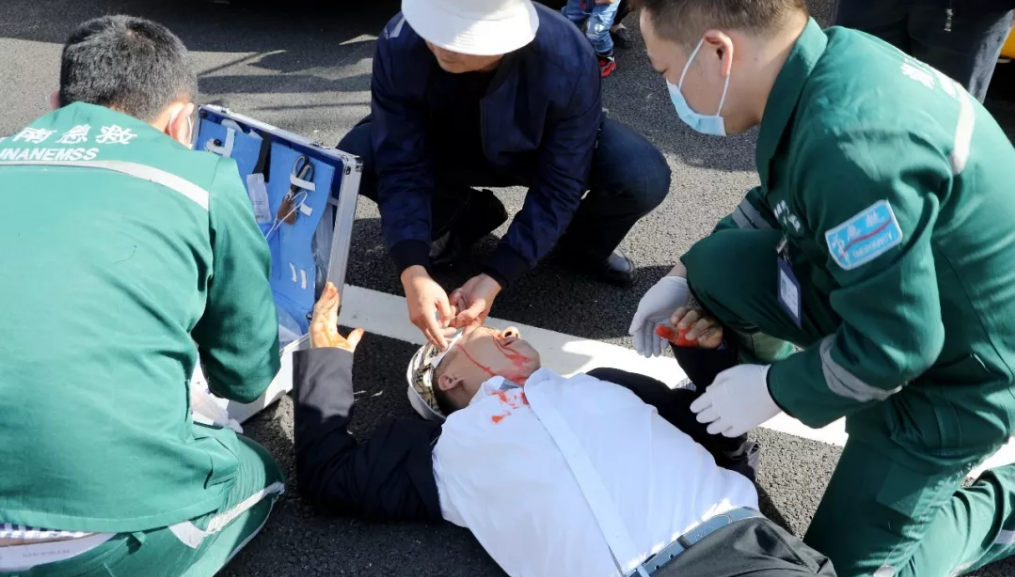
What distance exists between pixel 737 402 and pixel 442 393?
823mm

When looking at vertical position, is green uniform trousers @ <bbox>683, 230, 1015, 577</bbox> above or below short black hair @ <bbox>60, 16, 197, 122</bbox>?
below

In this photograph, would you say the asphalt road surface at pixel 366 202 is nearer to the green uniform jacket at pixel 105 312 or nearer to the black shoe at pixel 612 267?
the black shoe at pixel 612 267

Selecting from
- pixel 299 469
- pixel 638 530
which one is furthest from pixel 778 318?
pixel 299 469

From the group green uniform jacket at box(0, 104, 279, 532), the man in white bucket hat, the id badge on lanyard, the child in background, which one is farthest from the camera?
the child in background

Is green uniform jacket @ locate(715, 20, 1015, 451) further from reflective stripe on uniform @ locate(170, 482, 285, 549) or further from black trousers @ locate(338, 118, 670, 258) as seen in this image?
reflective stripe on uniform @ locate(170, 482, 285, 549)

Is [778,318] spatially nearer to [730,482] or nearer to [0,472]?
[730,482]

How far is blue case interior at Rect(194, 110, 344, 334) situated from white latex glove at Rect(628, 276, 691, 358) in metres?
0.90

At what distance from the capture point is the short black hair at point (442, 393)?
7.46 ft

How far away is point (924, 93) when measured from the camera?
1.47 metres

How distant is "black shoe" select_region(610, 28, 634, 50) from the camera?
15.1 feet

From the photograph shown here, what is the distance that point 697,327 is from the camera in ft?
7.23

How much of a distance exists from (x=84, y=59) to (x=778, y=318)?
167 cm

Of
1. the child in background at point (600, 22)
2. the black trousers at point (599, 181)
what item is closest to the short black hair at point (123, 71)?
the black trousers at point (599, 181)

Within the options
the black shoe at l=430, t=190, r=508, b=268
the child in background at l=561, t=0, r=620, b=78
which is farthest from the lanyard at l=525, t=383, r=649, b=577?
the child in background at l=561, t=0, r=620, b=78
